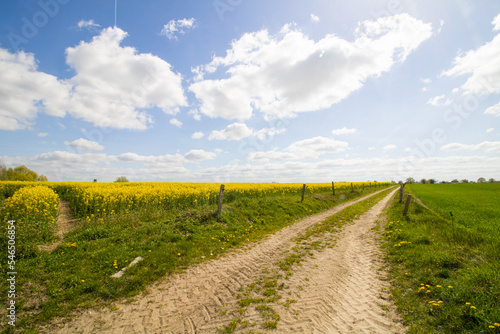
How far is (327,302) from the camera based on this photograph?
A: 4.58 m

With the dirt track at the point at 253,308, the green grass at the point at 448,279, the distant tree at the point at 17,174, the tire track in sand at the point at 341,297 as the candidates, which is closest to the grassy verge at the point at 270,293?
the dirt track at the point at 253,308

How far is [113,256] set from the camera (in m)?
6.62

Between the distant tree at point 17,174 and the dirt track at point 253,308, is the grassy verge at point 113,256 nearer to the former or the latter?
the dirt track at point 253,308

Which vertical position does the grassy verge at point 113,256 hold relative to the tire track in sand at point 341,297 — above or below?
above

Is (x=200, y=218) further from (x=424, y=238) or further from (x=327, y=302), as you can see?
(x=424, y=238)

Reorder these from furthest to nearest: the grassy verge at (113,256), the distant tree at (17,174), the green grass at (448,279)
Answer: the distant tree at (17,174)
the grassy verge at (113,256)
the green grass at (448,279)

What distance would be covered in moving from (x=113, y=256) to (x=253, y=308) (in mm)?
5242

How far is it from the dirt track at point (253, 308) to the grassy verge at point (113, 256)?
0.59 meters

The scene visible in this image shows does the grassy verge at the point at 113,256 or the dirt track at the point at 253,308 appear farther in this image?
the grassy verge at the point at 113,256

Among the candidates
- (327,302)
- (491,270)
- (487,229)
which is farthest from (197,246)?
(487,229)

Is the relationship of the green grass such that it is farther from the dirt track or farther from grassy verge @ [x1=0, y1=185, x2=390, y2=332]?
grassy verge @ [x1=0, y1=185, x2=390, y2=332]

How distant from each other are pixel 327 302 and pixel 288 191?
79.6ft

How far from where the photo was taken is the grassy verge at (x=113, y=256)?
4730 millimetres

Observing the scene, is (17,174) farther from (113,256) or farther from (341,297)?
(341,297)
